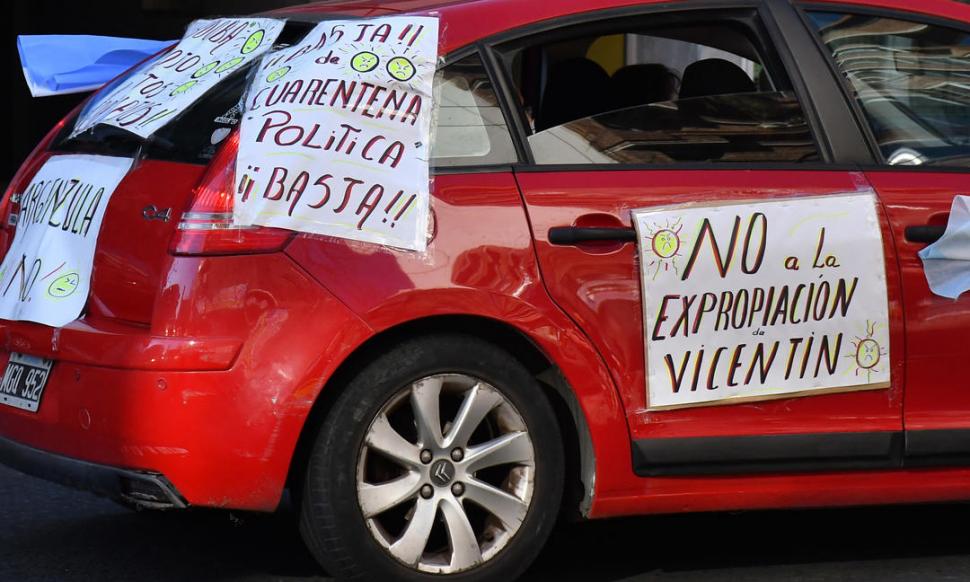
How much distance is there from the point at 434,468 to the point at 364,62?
1026 mm

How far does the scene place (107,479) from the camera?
3.98 metres

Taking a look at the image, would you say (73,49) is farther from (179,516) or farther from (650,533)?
(650,533)

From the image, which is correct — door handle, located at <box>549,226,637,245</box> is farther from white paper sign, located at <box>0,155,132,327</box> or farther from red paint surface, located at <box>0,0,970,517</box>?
white paper sign, located at <box>0,155,132,327</box>

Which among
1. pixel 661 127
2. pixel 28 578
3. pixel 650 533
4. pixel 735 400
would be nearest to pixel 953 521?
pixel 650 533

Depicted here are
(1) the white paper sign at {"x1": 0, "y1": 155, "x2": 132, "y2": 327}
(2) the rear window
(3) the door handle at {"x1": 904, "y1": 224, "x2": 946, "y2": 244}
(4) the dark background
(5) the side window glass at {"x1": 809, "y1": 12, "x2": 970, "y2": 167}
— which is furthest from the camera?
(4) the dark background

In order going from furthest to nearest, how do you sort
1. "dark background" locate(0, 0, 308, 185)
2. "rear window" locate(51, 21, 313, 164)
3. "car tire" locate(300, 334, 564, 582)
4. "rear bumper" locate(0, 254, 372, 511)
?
1. "dark background" locate(0, 0, 308, 185)
2. "rear window" locate(51, 21, 313, 164)
3. "car tire" locate(300, 334, 564, 582)
4. "rear bumper" locate(0, 254, 372, 511)

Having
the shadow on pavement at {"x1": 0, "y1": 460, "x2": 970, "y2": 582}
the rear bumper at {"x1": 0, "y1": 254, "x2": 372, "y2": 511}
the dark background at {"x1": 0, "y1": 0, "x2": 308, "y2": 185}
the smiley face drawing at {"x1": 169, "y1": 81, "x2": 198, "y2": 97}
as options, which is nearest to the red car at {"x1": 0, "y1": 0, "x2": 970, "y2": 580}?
the rear bumper at {"x1": 0, "y1": 254, "x2": 372, "y2": 511}

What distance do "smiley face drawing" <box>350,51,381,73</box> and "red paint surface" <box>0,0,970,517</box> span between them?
0.64 ft

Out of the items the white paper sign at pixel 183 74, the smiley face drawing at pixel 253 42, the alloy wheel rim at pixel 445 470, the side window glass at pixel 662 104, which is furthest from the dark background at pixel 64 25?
the alloy wheel rim at pixel 445 470

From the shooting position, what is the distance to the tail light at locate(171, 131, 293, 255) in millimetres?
3926

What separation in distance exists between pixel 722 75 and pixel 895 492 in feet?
4.03

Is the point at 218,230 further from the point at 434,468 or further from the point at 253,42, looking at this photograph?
the point at 434,468

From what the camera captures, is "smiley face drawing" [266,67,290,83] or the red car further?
"smiley face drawing" [266,67,290,83]

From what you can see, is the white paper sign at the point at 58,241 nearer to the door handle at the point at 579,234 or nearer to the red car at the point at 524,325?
the red car at the point at 524,325
